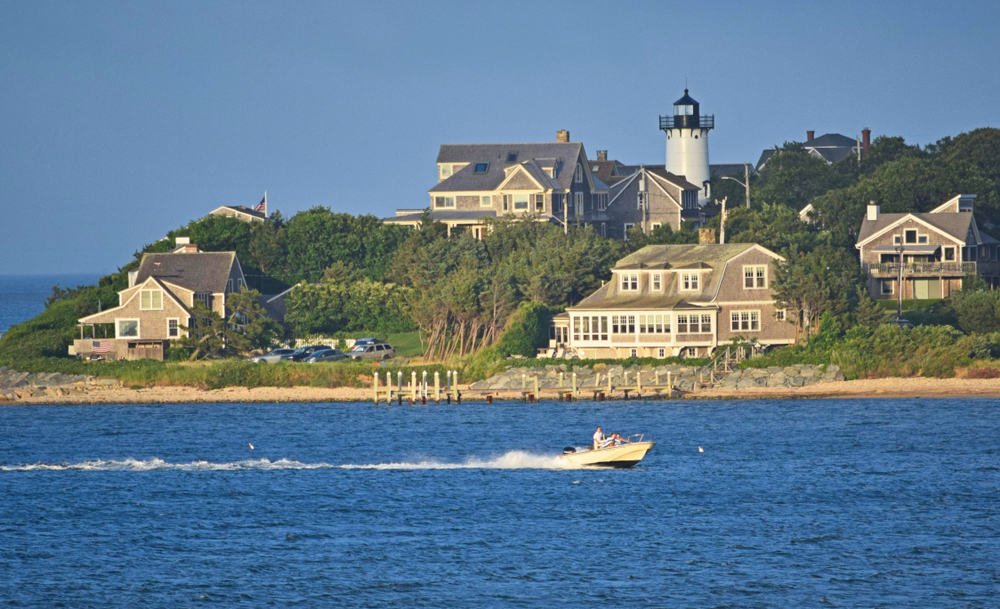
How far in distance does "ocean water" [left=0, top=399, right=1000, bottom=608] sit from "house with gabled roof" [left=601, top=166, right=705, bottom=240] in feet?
151

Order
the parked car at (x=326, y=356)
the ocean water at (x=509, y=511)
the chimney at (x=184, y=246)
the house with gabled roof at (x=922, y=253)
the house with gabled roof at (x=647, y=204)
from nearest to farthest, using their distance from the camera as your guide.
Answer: the ocean water at (x=509, y=511) < the parked car at (x=326, y=356) < the house with gabled roof at (x=922, y=253) < the chimney at (x=184, y=246) < the house with gabled roof at (x=647, y=204)

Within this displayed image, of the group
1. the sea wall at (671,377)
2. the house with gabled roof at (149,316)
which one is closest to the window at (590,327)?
the sea wall at (671,377)

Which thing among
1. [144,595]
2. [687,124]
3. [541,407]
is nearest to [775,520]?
[144,595]

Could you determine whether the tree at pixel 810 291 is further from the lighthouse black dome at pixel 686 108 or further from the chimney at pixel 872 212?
the lighthouse black dome at pixel 686 108

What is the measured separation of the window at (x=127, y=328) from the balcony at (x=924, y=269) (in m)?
45.0

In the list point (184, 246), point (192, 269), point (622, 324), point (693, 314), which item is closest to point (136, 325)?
point (192, 269)

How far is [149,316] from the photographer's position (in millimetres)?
88688

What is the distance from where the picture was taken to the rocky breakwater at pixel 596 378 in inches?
3036

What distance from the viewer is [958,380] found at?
75.2m

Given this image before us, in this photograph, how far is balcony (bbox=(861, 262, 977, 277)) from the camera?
9256 centimetres

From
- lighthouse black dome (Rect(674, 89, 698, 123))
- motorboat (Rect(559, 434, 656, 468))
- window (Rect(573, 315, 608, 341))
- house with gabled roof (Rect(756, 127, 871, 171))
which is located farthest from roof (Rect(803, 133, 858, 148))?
motorboat (Rect(559, 434, 656, 468))

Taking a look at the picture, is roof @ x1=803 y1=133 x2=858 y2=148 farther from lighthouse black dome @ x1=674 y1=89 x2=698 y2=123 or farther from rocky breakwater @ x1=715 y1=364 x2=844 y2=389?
rocky breakwater @ x1=715 y1=364 x2=844 y2=389

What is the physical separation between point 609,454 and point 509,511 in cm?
630

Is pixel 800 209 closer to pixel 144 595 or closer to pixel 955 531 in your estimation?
pixel 955 531
